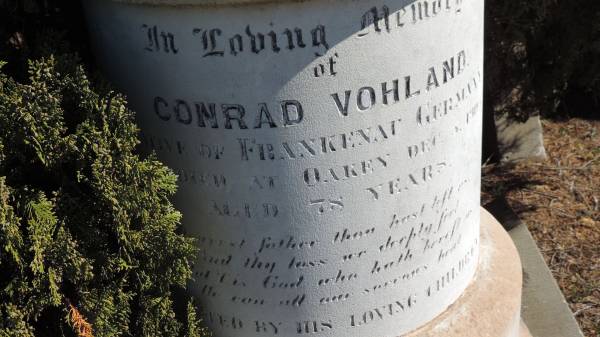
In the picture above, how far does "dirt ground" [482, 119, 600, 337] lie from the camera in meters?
3.95

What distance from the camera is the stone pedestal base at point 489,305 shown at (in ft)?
9.34

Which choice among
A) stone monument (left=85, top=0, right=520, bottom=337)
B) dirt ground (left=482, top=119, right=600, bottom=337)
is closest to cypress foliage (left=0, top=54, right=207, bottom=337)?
stone monument (left=85, top=0, right=520, bottom=337)

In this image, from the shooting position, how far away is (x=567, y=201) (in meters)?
4.67

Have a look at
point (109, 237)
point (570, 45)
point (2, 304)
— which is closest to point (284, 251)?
point (109, 237)

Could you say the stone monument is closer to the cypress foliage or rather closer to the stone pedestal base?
the stone pedestal base

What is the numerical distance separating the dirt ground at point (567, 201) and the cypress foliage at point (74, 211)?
94.0 inches

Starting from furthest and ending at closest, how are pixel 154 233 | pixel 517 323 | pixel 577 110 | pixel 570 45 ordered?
pixel 577 110 < pixel 570 45 < pixel 517 323 < pixel 154 233

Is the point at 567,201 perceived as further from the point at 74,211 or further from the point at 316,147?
the point at 74,211

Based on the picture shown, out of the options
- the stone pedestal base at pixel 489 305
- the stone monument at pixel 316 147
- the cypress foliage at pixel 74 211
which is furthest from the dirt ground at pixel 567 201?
the cypress foliage at pixel 74 211

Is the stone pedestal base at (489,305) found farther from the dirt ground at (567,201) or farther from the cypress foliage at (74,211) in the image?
the cypress foliage at (74,211)

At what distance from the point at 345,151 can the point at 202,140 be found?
483mm

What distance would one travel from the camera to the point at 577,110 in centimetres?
580

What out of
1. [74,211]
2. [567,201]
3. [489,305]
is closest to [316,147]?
[74,211]

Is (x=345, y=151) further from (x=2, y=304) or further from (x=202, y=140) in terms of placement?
(x=2, y=304)
